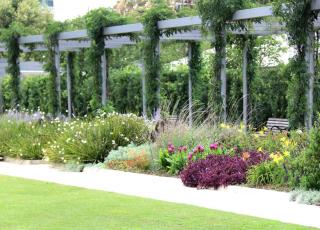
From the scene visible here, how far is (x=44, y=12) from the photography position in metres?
41.9

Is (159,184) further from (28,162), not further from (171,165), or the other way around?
(28,162)

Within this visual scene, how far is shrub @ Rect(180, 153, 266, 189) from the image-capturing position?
10.4 m

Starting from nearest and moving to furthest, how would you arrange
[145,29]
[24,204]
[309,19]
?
[24,204]
[309,19]
[145,29]

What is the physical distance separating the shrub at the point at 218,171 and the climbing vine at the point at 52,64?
10.6 meters

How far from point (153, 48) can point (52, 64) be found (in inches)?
202

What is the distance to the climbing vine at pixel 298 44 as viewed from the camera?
41.8 feet

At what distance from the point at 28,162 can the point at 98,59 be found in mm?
4968

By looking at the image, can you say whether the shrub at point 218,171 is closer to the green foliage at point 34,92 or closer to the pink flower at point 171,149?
the pink flower at point 171,149

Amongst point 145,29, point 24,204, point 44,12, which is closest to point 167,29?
point 145,29

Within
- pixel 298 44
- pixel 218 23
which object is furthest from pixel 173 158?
pixel 218 23

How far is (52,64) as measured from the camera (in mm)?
20969

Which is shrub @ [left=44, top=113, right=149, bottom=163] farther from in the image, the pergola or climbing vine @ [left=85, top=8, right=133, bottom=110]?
climbing vine @ [left=85, top=8, right=133, bottom=110]

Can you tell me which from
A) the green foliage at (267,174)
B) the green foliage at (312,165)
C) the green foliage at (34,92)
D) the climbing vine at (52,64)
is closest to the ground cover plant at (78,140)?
the green foliage at (267,174)

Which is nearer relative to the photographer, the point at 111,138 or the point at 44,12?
the point at 111,138
